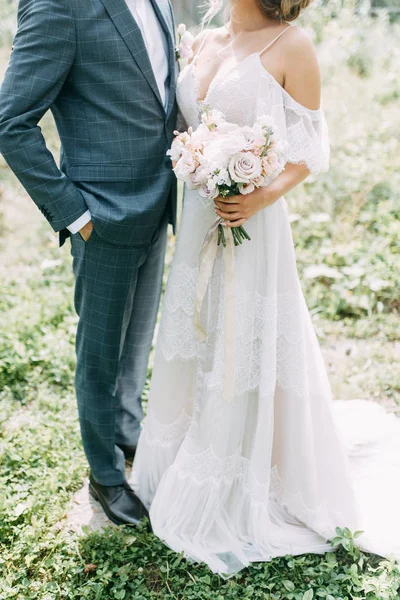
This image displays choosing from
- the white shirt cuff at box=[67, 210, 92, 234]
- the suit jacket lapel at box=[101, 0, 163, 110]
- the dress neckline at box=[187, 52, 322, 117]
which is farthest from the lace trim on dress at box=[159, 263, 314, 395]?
the suit jacket lapel at box=[101, 0, 163, 110]

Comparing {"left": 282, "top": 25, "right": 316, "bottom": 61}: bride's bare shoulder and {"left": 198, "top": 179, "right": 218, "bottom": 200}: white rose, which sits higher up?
{"left": 282, "top": 25, "right": 316, "bottom": 61}: bride's bare shoulder

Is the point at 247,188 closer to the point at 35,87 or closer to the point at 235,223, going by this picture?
the point at 235,223

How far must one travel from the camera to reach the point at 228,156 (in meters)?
2.04

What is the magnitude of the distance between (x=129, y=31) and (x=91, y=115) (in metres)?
0.33

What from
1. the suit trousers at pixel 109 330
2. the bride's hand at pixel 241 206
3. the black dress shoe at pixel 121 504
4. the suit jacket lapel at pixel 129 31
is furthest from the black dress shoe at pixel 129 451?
the suit jacket lapel at pixel 129 31

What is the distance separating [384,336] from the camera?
13.3 ft

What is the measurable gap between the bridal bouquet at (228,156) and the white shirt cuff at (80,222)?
0.41 m

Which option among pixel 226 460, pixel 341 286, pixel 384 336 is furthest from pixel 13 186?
pixel 226 460

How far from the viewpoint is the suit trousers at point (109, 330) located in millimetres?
2439

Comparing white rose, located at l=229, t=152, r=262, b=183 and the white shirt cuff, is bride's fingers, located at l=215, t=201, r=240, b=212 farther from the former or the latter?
the white shirt cuff

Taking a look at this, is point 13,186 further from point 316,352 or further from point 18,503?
point 316,352

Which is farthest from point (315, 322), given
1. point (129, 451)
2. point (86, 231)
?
point (86, 231)

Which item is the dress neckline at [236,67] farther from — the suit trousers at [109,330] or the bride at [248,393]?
the suit trousers at [109,330]

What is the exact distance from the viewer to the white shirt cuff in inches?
90.2
